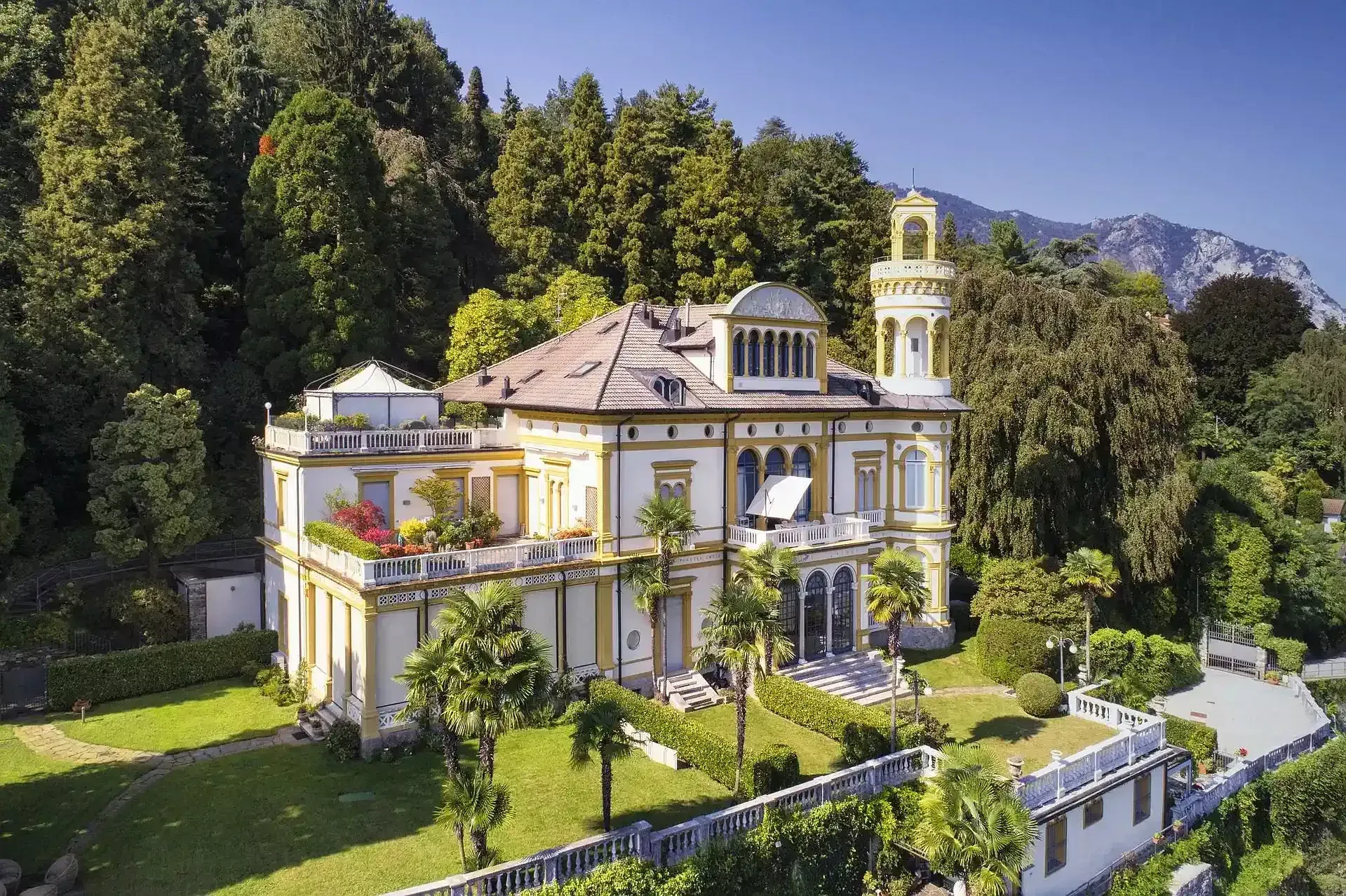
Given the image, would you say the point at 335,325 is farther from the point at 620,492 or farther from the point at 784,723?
the point at 784,723

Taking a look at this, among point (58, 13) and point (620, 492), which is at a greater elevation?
point (58, 13)

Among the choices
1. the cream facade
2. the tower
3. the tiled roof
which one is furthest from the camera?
the tower

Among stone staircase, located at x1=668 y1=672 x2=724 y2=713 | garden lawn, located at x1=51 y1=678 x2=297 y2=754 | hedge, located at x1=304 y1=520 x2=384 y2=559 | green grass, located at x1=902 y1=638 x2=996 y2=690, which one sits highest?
hedge, located at x1=304 y1=520 x2=384 y2=559

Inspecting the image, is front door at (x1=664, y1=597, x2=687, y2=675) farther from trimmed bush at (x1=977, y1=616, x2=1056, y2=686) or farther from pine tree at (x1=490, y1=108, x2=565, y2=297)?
pine tree at (x1=490, y1=108, x2=565, y2=297)

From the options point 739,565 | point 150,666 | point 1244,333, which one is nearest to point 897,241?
point 739,565

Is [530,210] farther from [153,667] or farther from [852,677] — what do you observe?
[852,677]

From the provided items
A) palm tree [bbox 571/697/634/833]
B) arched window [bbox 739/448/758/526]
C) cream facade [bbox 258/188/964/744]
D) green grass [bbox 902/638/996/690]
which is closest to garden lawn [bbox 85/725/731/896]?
palm tree [bbox 571/697/634/833]

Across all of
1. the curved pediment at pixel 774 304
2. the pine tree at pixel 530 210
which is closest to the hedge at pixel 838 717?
the curved pediment at pixel 774 304
